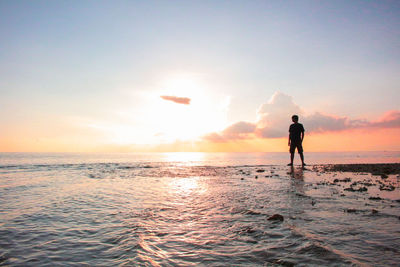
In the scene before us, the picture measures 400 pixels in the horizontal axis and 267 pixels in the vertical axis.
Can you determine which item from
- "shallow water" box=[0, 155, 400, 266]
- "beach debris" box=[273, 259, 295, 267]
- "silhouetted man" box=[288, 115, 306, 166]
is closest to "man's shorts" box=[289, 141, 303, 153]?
"silhouetted man" box=[288, 115, 306, 166]

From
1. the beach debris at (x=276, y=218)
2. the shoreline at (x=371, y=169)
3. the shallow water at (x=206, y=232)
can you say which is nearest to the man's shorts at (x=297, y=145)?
the shoreline at (x=371, y=169)

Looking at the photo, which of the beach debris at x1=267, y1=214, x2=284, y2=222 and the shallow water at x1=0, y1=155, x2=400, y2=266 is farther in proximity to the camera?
the beach debris at x1=267, y1=214, x2=284, y2=222

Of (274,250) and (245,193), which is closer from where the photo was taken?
(274,250)

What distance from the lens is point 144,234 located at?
573 cm

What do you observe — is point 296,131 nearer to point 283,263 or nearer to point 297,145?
point 297,145

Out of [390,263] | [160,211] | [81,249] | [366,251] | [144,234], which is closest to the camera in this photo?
[390,263]

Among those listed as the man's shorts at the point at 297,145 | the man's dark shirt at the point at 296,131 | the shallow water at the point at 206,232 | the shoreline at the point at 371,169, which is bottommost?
the shallow water at the point at 206,232

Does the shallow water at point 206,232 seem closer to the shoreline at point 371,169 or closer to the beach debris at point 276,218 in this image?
the beach debris at point 276,218

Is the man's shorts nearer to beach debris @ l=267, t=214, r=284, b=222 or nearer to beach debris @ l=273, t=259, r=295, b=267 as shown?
beach debris @ l=267, t=214, r=284, b=222

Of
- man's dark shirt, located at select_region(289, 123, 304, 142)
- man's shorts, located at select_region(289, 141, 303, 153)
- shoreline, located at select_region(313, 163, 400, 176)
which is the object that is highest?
man's dark shirt, located at select_region(289, 123, 304, 142)

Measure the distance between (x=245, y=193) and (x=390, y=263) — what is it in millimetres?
7444

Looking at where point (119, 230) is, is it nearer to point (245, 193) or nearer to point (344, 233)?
point (344, 233)

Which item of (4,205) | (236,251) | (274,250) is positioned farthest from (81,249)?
(4,205)

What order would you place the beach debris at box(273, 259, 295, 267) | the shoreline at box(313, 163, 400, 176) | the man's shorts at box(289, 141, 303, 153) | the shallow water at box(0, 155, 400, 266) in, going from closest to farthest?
1. the beach debris at box(273, 259, 295, 267)
2. the shallow water at box(0, 155, 400, 266)
3. the shoreline at box(313, 163, 400, 176)
4. the man's shorts at box(289, 141, 303, 153)
